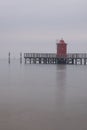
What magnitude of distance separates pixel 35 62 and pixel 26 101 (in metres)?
51.2

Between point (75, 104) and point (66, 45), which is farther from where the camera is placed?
point (66, 45)

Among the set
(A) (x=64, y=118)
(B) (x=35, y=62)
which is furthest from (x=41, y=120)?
(B) (x=35, y=62)

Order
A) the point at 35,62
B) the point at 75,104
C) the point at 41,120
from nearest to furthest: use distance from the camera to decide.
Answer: the point at 41,120 < the point at 75,104 < the point at 35,62

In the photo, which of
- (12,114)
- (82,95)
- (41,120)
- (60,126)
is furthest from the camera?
(82,95)

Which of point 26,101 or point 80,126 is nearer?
point 80,126

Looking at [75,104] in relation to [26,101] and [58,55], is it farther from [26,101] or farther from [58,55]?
[58,55]

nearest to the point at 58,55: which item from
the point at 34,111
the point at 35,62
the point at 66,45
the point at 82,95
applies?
the point at 66,45

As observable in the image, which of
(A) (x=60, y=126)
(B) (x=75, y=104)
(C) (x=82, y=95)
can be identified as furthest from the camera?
(C) (x=82, y=95)

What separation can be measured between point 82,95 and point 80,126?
18.5 ft

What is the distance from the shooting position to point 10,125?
26.6ft

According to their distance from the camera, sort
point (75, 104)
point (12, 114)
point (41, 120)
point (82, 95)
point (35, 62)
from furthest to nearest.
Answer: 1. point (35, 62)
2. point (82, 95)
3. point (75, 104)
4. point (12, 114)
5. point (41, 120)

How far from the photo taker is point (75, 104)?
11.2 meters

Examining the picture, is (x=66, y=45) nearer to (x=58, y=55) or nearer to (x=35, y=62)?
(x=58, y=55)

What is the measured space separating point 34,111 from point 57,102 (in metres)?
1.91
